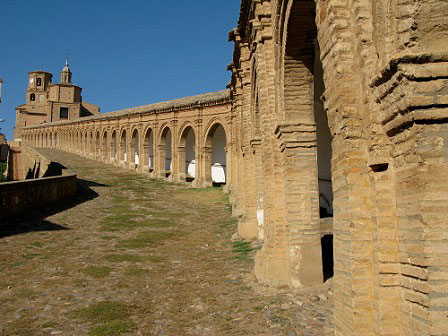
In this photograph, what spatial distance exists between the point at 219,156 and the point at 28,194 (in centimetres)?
1870

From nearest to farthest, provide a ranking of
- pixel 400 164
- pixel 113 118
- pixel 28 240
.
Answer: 1. pixel 400 164
2. pixel 28 240
3. pixel 113 118

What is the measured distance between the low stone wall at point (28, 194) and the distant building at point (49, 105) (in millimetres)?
51267

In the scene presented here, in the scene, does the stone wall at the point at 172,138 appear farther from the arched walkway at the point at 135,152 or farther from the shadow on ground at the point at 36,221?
the shadow on ground at the point at 36,221

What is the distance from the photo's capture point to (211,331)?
5.92 meters

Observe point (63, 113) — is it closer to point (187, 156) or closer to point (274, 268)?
point (187, 156)

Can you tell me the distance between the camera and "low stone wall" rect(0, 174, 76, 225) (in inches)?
534

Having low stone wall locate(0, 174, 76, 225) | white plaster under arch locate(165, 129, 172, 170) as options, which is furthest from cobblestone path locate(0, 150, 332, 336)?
white plaster under arch locate(165, 129, 172, 170)

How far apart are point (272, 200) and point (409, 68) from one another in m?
5.68

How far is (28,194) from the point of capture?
49.8ft

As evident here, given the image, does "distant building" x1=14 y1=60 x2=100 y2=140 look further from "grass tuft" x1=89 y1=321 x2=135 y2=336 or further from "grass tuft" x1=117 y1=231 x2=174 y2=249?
"grass tuft" x1=89 y1=321 x2=135 y2=336

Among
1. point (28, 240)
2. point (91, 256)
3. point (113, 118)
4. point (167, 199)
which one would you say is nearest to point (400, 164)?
point (91, 256)

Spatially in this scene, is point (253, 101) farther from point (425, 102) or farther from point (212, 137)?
point (212, 137)

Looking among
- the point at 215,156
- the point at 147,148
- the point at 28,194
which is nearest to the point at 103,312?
the point at 28,194

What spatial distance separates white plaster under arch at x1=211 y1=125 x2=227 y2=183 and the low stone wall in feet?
46.0
